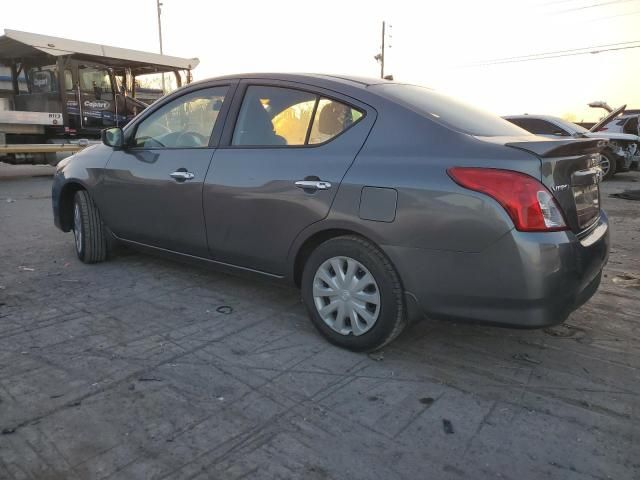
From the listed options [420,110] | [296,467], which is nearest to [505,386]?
[296,467]

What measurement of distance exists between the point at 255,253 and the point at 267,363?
823 millimetres

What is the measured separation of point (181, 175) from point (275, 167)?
91 centimetres

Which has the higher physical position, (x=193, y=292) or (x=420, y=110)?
(x=420, y=110)

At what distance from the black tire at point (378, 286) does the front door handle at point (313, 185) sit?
313mm

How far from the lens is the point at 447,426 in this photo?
240 centimetres

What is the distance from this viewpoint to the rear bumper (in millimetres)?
2492

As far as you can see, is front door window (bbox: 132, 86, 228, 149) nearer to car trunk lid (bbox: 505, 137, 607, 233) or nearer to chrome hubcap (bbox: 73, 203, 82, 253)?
chrome hubcap (bbox: 73, 203, 82, 253)

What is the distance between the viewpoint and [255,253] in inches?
138

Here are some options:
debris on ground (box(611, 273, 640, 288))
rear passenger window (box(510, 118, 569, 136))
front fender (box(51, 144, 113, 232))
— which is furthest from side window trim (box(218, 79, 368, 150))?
rear passenger window (box(510, 118, 569, 136))

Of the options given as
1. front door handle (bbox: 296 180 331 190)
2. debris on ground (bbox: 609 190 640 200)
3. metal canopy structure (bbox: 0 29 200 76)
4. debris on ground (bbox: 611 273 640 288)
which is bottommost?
debris on ground (bbox: 611 273 640 288)

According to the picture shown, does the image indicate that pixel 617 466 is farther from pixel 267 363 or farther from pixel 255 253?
pixel 255 253

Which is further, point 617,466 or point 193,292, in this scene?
point 193,292

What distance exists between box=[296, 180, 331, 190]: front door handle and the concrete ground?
0.97m

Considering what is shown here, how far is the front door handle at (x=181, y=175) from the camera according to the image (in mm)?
3788
